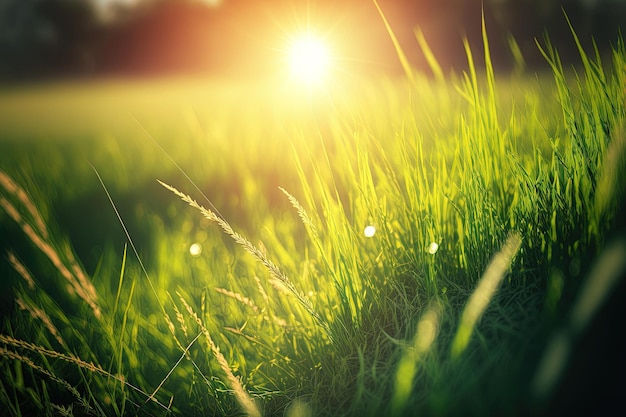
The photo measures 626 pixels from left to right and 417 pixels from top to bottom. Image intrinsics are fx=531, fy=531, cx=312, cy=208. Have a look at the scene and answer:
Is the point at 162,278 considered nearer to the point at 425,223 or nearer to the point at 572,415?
the point at 425,223

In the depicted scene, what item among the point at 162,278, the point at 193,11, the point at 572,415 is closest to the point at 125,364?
the point at 162,278

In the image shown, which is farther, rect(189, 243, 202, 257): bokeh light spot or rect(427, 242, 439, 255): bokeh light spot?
rect(189, 243, 202, 257): bokeh light spot

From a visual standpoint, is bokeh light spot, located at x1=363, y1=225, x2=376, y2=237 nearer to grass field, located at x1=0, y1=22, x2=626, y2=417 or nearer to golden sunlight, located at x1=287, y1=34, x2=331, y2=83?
grass field, located at x1=0, y1=22, x2=626, y2=417

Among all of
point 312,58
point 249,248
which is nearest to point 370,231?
point 249,248

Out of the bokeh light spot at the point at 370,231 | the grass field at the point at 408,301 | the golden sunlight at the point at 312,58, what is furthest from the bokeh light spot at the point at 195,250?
the bokeh light spot at the point at 370,231

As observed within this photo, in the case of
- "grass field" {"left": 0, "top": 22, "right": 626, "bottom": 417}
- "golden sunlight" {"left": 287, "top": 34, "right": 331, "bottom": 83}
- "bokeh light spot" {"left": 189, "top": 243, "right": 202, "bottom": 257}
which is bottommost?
"bokeh light spot" {"left": 189, "top": 243, "right": 202, "bottom": 257}

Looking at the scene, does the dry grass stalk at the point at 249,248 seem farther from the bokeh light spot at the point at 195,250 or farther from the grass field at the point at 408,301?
the bokeh light spot at the point at 195,250

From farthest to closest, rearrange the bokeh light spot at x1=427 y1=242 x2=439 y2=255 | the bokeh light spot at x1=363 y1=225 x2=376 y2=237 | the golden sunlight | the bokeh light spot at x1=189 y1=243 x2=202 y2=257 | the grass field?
1. the bokeh light spot at x1=189 y1=243 x2=202 y2=257
2. the golden sunlight
3. the bokeh light spot at x1=363 y1=225 x2=376 y2=237
4. the bokeh light spot at x1=427 y1=242 x2=439 y2=255
5. the grass field

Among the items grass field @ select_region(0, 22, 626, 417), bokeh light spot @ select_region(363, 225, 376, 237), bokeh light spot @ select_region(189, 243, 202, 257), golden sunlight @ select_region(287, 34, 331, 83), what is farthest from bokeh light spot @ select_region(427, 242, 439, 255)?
bokeh light spot @ select_region(189, 243, 202, 257)

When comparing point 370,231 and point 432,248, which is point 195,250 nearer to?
point 370,231

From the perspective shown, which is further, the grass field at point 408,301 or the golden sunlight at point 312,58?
the golden sunlight at point 312,58

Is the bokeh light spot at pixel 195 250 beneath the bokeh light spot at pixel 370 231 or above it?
beneath
